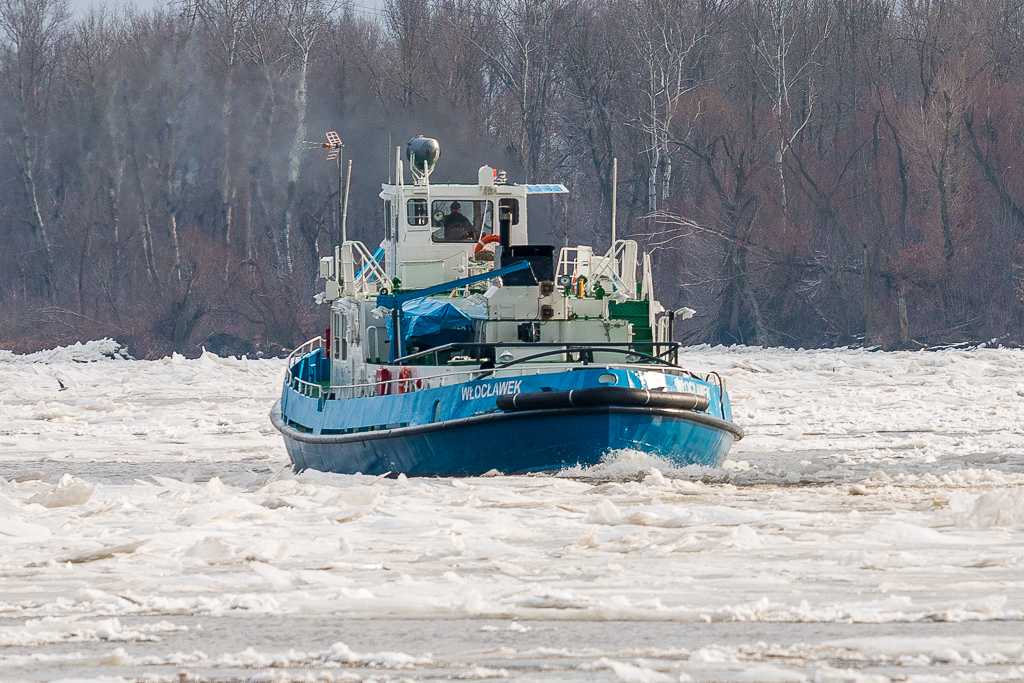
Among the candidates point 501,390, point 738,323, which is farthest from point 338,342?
point 738,323

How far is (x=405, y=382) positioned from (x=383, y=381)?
45 cm

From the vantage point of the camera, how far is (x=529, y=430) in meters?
14.4

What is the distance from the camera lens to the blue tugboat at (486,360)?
14.4 metres

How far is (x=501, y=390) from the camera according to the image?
571 inches

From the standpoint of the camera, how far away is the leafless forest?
1828 inches

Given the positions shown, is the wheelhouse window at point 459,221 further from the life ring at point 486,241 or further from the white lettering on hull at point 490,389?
the white lettering on hull at point 490,389

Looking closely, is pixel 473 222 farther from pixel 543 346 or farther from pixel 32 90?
pixel 32 90

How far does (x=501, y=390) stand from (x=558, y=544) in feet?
14.2

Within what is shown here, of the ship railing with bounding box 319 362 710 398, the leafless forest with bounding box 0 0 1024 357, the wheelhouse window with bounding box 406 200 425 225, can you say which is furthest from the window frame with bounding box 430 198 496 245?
the leafless forest with bounding box 0 0 1024 357

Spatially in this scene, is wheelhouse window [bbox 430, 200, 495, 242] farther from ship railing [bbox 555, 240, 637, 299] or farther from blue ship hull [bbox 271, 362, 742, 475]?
blue ship hull [bbox 271, 362, 742, 475]

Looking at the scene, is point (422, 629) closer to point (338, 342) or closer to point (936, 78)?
point (338, 342)

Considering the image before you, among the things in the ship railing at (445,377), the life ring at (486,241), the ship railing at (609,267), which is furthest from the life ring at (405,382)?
the life ring at (486,241)

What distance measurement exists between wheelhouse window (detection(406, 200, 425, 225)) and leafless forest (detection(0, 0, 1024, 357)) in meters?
27.3

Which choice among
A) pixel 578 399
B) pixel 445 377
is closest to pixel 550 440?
pixel 578 399
